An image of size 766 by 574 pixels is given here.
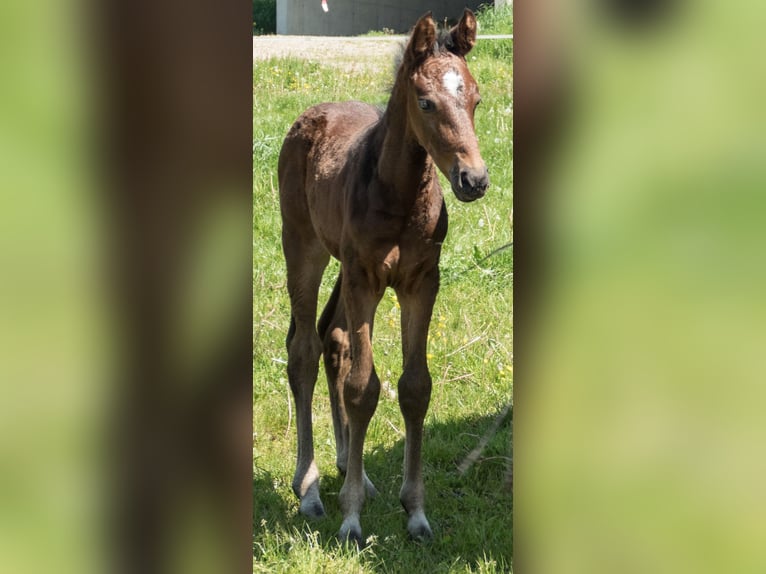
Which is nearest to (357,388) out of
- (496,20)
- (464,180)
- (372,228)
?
(372,228)

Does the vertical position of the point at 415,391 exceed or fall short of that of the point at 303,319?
it falls short

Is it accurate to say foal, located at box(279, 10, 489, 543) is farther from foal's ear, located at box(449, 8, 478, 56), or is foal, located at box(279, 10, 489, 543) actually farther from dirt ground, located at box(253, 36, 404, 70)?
dirt ground, located at box(253, 36, 404, 70)

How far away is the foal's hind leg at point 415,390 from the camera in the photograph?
14.4 feet

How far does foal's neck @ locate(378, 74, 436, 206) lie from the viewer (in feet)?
14.0

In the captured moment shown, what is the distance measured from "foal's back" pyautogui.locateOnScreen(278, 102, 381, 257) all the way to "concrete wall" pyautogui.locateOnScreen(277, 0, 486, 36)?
57.7 feet

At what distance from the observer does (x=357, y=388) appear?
443 cm
